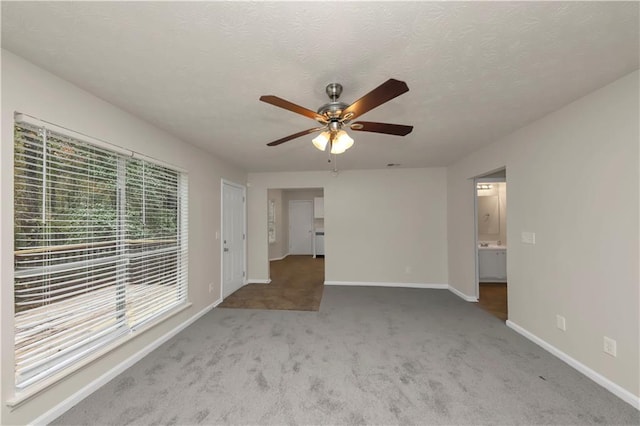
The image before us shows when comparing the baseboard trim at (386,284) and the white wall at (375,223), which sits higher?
the white wall at (375,223)

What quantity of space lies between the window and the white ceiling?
0.55m

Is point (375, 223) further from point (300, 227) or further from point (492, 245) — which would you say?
point (300, 227)

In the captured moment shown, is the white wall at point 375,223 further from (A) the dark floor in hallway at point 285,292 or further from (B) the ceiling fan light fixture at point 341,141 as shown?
(B) the ceiling fan light fixture at point 341,141

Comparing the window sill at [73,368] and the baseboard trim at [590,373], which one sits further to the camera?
the baseboard trim at [590,373]

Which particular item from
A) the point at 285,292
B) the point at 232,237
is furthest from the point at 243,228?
the point at 285,292

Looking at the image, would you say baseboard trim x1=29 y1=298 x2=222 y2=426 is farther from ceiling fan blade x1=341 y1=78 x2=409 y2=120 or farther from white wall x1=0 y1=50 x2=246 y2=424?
ceiling fan blade x1=341 y1=78 x2=409 y2=120

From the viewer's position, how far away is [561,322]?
2.30 m

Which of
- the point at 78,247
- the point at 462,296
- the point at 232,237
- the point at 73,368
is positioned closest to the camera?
the point at 73,368

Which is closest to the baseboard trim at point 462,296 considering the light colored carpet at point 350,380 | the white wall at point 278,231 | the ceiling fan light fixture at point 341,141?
the light colored carpet at point 350,380

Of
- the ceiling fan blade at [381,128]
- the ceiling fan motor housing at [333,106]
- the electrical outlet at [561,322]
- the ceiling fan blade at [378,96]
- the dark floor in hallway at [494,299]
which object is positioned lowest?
the dark floor in hallway at [494,299]

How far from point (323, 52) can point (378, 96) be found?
16.8 inches

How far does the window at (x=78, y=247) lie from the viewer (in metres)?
1.56

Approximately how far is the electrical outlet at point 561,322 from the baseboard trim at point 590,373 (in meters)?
0.22

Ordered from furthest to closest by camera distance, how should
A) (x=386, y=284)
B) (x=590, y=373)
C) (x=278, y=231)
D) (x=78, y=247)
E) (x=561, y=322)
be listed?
(x=278, y=231), (x=386, y=284), (x=561, y=322), (x=590, y=373), (x=78, y=247)
